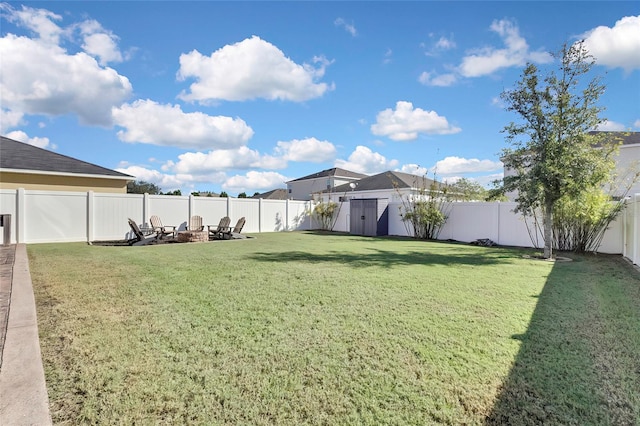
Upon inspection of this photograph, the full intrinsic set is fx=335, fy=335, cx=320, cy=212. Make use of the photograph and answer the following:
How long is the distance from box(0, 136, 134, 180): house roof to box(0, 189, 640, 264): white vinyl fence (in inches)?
165

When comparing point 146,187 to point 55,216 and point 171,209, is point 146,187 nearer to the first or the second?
point 171,209

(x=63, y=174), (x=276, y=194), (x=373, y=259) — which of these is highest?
(x=276, y=194)

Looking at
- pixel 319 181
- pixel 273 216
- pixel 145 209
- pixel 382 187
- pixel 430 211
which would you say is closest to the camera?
pixel 145 209

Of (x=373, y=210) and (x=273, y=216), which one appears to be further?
(x=273, y=216)

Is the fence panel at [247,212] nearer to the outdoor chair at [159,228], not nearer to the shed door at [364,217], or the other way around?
the outdoor chair at [159,228]

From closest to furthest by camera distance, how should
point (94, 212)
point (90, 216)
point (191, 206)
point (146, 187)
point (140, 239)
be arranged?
1. point (140, 239)
2. point (90, 216)
3. point (94, 212)
4. point (191, 206)
5. point (146, 187)

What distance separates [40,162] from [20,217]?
5645 millimetres

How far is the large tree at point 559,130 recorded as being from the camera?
30.1 ft

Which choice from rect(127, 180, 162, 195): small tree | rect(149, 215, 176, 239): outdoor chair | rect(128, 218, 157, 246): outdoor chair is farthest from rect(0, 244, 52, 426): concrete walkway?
rect(127, 180, 162, 195): small tree

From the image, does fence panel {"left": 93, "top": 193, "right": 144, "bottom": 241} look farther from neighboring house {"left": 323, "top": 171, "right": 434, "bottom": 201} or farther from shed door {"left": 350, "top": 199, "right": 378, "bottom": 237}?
neighboring house {"left": 323, "top": 171, "right": 434, "bottom": 201}

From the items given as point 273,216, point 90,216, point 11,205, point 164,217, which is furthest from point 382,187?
point 11,205

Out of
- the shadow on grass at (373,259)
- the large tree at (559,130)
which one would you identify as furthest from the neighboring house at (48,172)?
the large tree at (559,130)

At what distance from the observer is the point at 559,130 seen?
377 inches

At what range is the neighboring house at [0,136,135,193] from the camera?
15.1 meters
